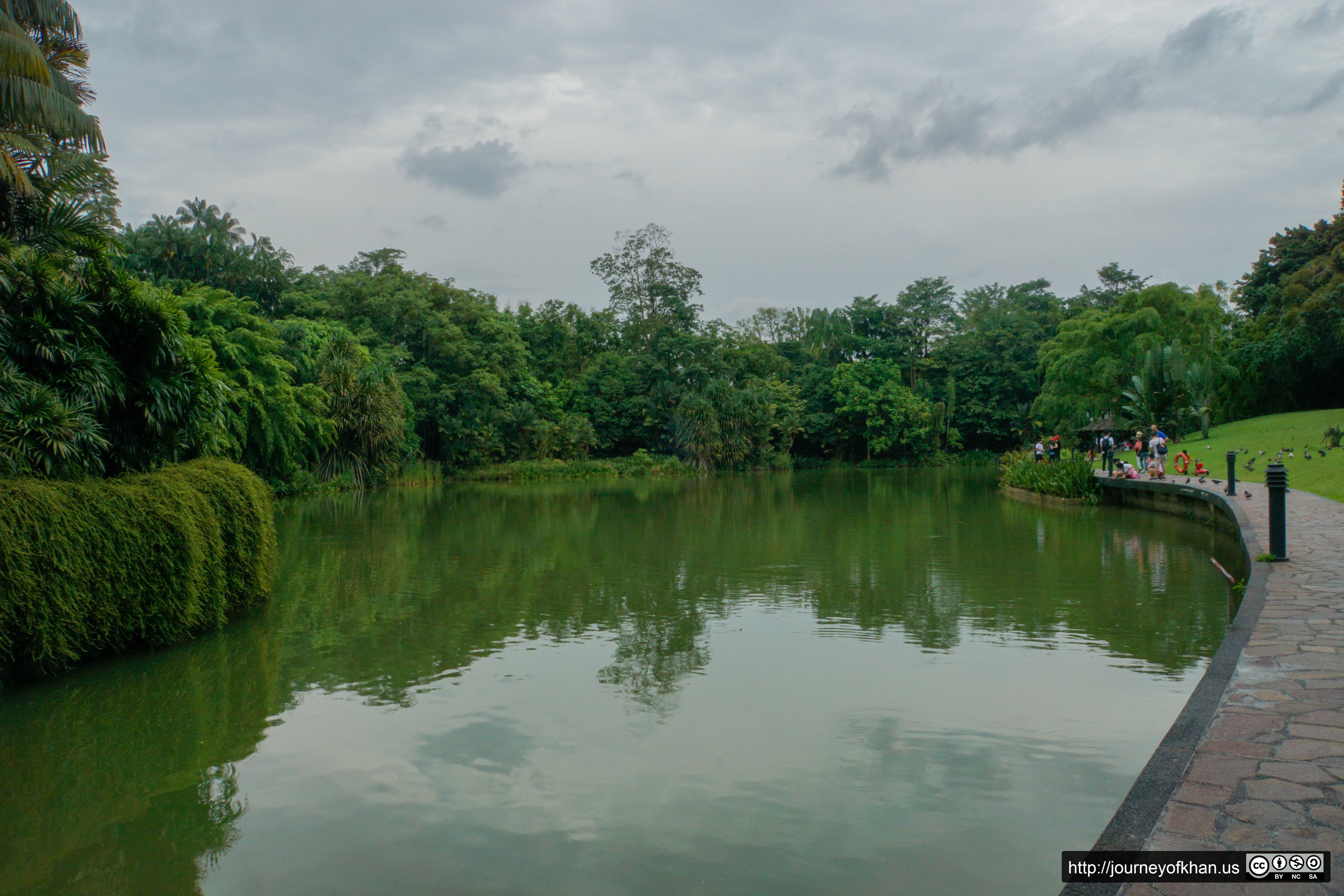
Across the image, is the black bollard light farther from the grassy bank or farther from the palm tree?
the grassy bank

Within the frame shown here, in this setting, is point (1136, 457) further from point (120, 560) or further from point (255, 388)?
point (120, 560)

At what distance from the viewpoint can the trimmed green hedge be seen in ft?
20.1

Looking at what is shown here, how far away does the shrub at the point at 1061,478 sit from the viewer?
20.9 metres

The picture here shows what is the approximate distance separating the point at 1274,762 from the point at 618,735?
324 cm

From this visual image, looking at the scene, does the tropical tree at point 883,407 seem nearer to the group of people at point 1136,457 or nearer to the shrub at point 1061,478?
the group of people at point 1136,457

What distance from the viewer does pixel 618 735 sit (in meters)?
5.32

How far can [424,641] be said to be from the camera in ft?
25.9

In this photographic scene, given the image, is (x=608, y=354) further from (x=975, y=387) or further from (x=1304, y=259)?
(x=1304, y=259)

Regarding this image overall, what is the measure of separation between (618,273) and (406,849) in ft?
158

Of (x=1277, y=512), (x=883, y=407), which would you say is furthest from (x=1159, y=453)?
(x=883, y=407)

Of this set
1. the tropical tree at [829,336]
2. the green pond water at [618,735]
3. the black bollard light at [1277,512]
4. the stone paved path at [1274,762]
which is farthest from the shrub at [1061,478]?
the tropical tree at [829,336]

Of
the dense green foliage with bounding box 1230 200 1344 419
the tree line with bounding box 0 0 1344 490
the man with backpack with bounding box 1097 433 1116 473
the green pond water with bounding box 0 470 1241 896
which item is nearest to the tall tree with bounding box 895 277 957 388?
the tree line with bounding box 0 0 1344 490

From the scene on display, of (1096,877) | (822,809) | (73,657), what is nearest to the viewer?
(1096,877)

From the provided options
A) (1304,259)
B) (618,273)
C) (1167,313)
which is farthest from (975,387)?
(618,273)
